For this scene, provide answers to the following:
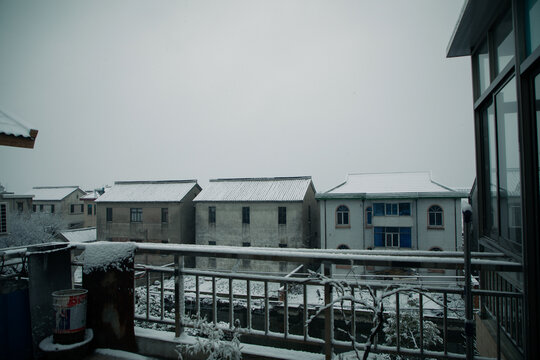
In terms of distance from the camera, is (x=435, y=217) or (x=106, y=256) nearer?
(x=106, y=256)

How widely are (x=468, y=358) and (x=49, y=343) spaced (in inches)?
128

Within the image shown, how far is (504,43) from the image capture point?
2705 mm

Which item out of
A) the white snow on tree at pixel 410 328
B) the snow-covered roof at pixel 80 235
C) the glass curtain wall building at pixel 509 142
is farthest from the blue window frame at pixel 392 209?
the snow-covered roof at pixel 80 235

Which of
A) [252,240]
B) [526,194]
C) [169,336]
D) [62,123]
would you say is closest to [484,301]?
[526,194]

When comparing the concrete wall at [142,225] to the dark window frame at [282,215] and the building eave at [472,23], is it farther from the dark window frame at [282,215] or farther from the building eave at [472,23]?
the building eave at [472,23]

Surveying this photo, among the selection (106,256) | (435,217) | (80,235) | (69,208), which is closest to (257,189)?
(435,217)

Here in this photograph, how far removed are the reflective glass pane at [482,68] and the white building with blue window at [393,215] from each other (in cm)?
1548

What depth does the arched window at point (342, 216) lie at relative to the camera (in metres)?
19.1

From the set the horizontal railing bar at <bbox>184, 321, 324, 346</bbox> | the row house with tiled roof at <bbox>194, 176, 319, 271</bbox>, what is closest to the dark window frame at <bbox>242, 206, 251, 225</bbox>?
the row house with tiled roof at <bbox>194, 176, 319, 271</bbox>

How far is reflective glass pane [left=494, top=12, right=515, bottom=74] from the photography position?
252cm

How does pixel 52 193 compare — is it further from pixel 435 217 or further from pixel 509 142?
pixel 509 142

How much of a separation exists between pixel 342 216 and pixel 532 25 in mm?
17718

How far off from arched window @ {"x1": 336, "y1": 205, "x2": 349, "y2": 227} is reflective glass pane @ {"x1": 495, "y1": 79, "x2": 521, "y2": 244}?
16.6 meters

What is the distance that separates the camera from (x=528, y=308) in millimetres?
1978
